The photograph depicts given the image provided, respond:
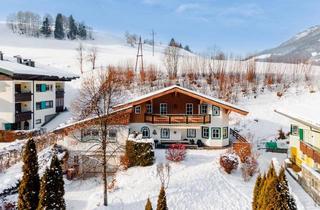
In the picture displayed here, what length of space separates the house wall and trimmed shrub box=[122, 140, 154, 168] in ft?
53.1

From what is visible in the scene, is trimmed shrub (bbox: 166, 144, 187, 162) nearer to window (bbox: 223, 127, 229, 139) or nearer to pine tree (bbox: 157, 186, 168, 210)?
window (bbox: 223, 127, 229, 139)

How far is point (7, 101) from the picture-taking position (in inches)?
1307

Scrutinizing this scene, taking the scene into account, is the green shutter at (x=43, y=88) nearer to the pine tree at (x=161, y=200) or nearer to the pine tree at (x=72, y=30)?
the pine tree at (x=161, y=200)

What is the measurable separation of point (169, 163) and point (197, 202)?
5204 mm

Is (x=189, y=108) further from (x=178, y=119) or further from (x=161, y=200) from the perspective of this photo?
(x=161, y=200)

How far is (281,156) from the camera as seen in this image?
1040 inches

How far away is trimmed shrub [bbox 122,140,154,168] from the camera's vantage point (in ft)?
74.8

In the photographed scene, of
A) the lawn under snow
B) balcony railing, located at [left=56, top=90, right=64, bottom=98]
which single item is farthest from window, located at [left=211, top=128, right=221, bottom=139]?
balcony railing, located at [left=56, top=90, right=64, bottom=98]

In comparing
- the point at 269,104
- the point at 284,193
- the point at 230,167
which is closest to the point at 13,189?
the point at 230,167

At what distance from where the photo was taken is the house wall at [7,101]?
33.2 meters

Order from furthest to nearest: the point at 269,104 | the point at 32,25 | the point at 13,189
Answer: the point at 32,25 → the point at 269,104 → the point at 13,189

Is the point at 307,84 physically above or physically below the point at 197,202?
above

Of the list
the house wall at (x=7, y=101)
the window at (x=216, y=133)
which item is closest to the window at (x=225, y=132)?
the window at (x=216, y=133)

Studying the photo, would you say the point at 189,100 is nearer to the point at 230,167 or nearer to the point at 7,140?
the point at 230,167
